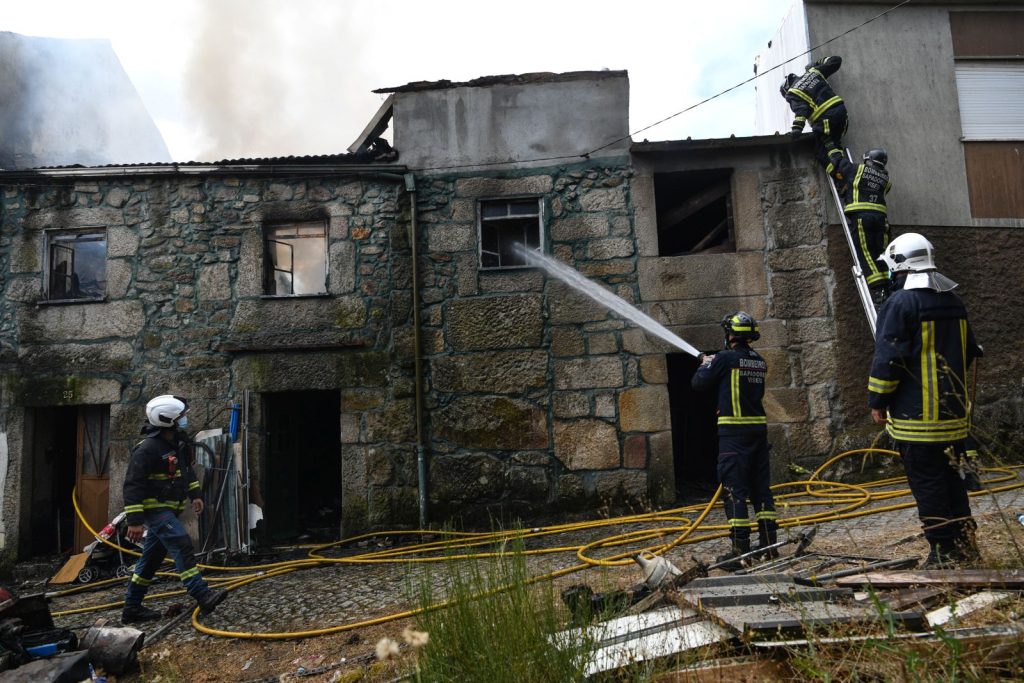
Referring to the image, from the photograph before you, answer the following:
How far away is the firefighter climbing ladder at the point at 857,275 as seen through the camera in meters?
6.96

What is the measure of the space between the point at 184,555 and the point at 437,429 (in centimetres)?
306

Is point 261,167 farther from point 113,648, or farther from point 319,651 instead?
point 319,651

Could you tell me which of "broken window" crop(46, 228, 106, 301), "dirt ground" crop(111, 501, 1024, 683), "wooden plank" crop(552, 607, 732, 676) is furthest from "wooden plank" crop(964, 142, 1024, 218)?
"broken window" crop(46, 228, 106, 301)

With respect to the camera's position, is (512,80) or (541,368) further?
(512,80)

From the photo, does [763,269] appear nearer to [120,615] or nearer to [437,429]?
[437,429]

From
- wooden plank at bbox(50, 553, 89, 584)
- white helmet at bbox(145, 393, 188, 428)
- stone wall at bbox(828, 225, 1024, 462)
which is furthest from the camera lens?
stone wall at bbox(828, 225, 1024, 462)

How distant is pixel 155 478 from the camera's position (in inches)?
207

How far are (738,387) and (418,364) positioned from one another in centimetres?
396

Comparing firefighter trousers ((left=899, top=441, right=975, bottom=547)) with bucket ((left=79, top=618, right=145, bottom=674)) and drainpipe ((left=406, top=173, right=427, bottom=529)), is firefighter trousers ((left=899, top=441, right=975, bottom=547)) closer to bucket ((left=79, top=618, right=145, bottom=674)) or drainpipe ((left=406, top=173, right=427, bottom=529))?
bucket ((left=79, top=618, right=145, bottom=674))

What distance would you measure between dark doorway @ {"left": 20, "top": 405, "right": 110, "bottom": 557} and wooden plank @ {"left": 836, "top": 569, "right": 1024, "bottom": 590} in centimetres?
Result: 840

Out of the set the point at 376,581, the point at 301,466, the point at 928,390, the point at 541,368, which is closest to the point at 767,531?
the point at 928,390

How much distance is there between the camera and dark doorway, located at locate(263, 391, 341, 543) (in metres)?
7.89

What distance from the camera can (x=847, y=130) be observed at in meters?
7.59

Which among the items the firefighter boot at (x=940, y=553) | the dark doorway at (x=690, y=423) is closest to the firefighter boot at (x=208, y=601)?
the firefighter boot at (x=940, y=553)
